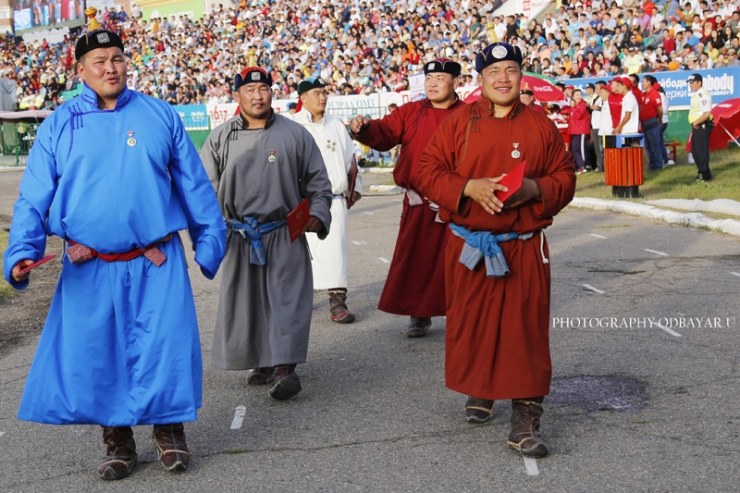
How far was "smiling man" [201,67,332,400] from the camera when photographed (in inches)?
229

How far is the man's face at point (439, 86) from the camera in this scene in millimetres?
6988

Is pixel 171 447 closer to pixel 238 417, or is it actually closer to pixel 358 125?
pixel 238 417

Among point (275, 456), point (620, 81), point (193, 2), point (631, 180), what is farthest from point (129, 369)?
point (193, 2)

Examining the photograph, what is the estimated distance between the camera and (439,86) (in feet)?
23.0

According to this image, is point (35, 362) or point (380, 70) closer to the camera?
point (35, 362)

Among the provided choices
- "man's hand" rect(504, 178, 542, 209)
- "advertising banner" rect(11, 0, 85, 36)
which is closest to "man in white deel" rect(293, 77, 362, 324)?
"man's hand" rect(504, 178, 542, 209)

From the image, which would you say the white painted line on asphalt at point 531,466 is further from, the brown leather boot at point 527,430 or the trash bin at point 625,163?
the trash bin at point 625,163

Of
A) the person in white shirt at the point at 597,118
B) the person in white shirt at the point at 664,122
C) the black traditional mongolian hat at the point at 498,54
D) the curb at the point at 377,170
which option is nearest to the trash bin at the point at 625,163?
the person in white shirt at the point at 664,122

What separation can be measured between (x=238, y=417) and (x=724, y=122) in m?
13.4

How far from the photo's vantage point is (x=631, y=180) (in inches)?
565

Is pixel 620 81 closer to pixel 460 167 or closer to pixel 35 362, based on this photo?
pixel 460 167

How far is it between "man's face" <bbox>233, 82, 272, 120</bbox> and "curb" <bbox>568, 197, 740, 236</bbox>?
6.85 m

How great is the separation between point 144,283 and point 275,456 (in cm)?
105

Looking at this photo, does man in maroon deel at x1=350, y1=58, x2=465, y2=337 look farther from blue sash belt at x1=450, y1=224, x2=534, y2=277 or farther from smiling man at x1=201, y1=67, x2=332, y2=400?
blue sash belt at x1=450, y1=224, x2=534, y2=277
